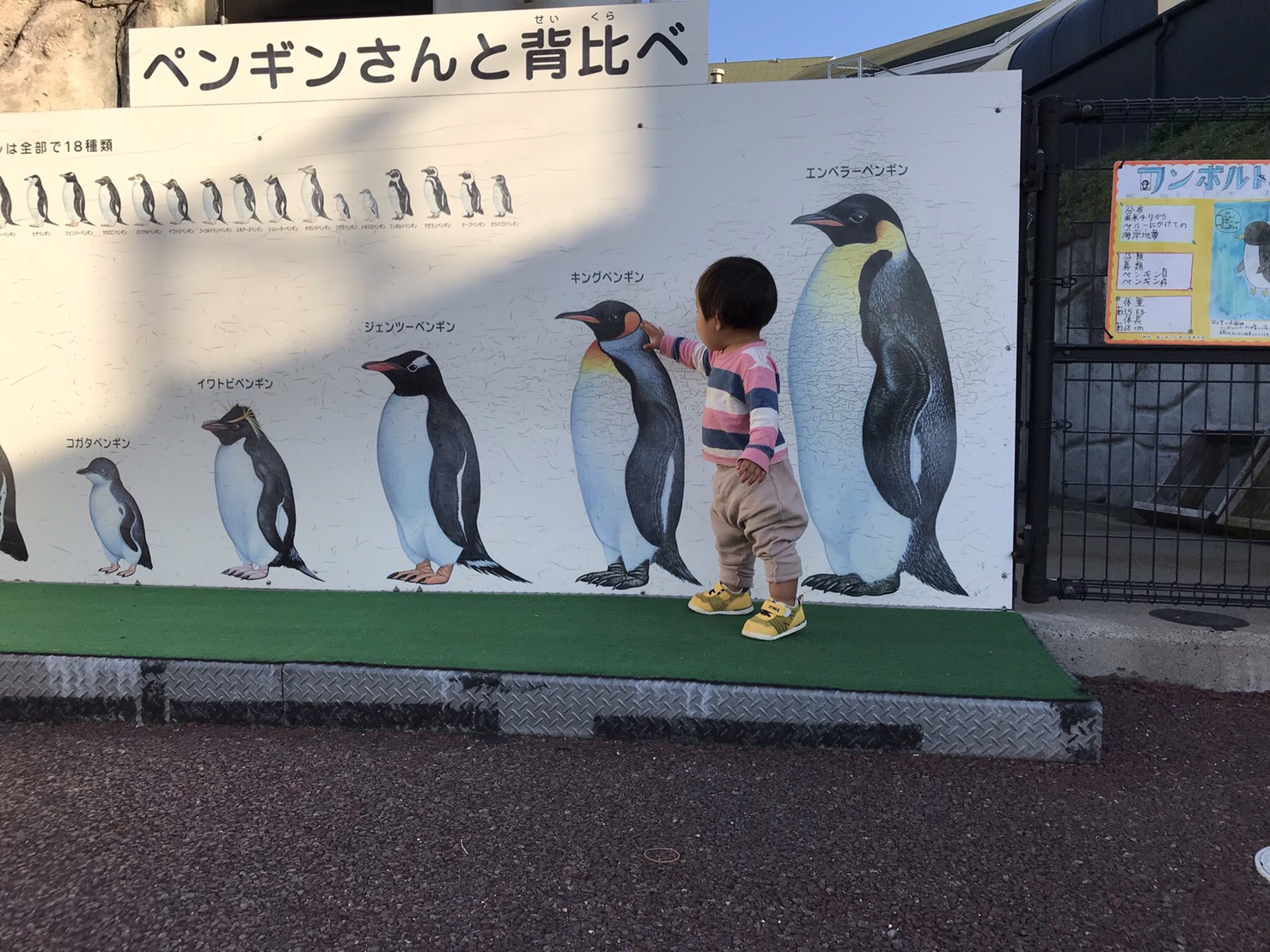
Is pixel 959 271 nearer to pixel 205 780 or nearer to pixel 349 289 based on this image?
pixel 349 289

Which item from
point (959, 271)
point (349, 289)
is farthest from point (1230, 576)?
point (349, 289)

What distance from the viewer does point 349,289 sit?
4074 millimetres

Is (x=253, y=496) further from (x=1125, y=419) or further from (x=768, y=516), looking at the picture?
(x=1125, y=419)

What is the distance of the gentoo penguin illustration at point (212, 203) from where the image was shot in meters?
4.11

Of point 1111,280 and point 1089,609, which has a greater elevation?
point 1111,280

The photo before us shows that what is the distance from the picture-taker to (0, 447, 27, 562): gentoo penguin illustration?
4348mm

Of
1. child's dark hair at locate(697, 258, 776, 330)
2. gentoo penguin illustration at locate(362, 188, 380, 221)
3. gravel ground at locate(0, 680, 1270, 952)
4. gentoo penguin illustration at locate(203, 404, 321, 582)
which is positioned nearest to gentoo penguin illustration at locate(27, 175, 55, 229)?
gentoo penguin illustration at locate(203, 404, 321, 582)

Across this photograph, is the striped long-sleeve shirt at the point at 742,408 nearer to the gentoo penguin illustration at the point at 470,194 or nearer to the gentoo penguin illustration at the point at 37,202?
the gentoo penguin illustration at the point at 470,194

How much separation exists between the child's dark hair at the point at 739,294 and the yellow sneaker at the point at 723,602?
106 cm

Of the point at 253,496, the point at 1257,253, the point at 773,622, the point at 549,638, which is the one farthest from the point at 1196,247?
the point at 253,496

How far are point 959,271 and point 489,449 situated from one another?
83.7 inches

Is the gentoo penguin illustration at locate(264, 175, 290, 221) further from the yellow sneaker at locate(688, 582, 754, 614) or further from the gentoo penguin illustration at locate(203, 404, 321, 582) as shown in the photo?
the yellow sneaker at locate(688, 582, 754, 614)

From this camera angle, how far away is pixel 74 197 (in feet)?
13.7

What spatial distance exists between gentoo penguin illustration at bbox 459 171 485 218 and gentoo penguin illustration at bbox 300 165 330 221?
0.63 meters
